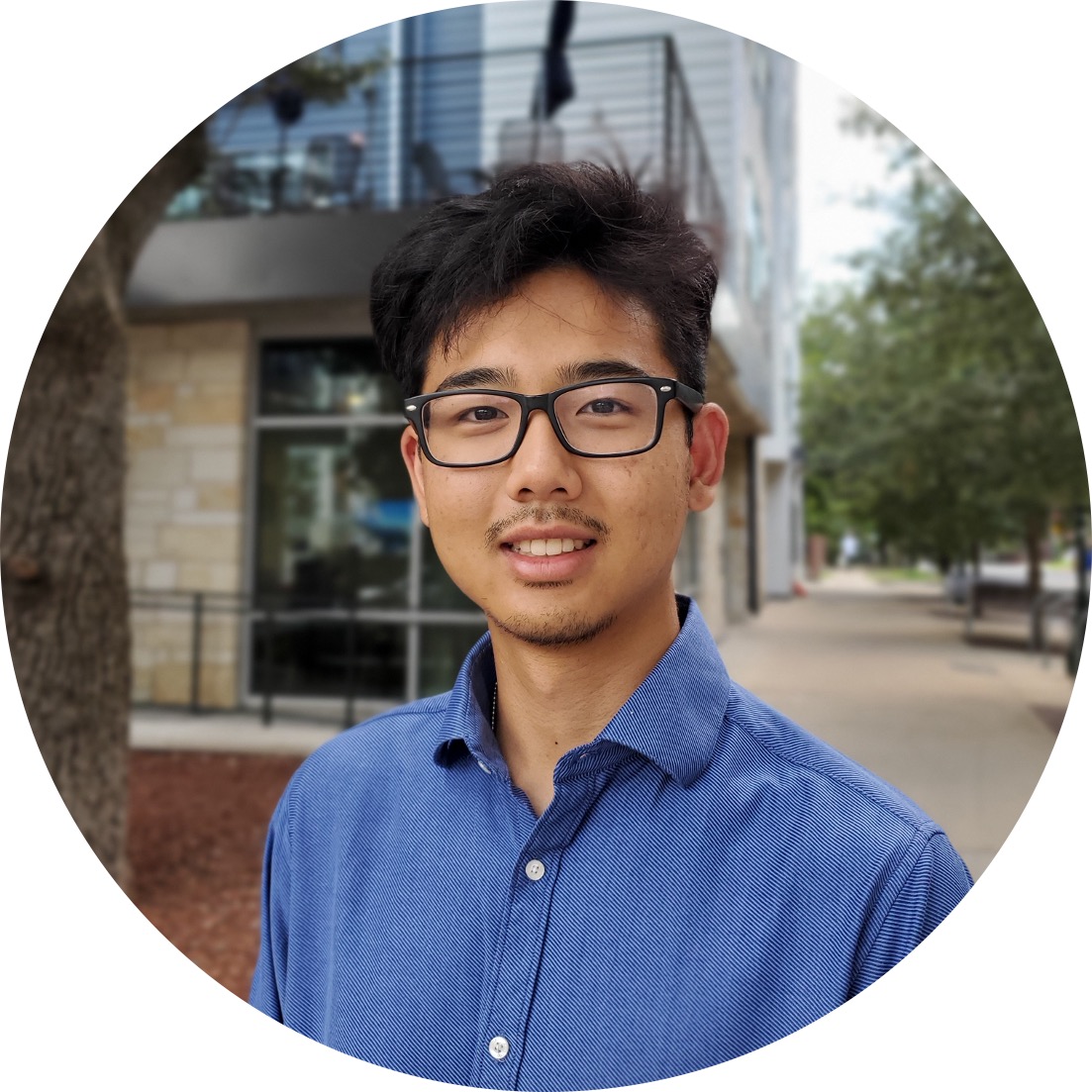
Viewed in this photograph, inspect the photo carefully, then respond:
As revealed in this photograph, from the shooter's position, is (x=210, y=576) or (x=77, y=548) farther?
(x=210, y=576)

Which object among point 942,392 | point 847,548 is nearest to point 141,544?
point 942,392

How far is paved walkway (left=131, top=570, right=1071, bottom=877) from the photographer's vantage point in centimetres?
652

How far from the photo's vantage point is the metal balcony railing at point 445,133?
7953 millimetres

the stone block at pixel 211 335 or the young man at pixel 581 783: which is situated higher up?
the stone block at pixel 211 335

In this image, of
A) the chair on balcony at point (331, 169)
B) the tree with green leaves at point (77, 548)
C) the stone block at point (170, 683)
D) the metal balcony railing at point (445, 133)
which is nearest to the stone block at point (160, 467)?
the stone block at point (170, 683)

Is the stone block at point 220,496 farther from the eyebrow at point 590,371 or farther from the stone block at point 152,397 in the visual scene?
the eyebrow at point 590,371

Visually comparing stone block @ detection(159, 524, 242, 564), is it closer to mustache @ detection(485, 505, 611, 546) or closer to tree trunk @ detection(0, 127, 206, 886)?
tree trunk @ detection(0, 127, 206, 886)

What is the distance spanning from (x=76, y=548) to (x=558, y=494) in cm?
301

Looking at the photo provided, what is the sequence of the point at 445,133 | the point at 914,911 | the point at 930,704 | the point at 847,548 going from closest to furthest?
1. the point at 914,911
2. the point at 445,133
3. the point at 930,704
4. the point at 847,548

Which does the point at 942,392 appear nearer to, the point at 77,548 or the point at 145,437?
the point at 145,437

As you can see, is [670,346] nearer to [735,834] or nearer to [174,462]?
[735,834]

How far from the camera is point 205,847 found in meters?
5.57

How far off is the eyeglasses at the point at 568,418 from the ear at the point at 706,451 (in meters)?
0.09

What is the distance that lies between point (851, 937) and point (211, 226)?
8.24 m
